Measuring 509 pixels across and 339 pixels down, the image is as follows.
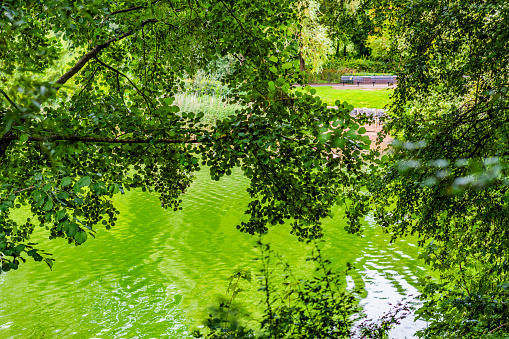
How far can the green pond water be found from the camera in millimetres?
7500

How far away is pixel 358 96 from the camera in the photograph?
27125 mm

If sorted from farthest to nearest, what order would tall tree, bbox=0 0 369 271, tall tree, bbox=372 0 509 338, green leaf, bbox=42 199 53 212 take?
tall tree, bbox=372 0 509 338, tall tree, bbox=0 0 369 271, green leaf, bbox=42 199 53 212

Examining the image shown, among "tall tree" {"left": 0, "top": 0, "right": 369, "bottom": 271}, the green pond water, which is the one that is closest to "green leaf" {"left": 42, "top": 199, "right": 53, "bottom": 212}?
"tall tree" {"left": 0, "top": 0, "right": 369, "bottom": 271}

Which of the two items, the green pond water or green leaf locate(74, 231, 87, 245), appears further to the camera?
the green pond water

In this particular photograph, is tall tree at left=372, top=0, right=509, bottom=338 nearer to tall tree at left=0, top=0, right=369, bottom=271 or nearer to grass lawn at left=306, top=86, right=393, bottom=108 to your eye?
tall tree at left=0, top=0, right=369, bottom=271

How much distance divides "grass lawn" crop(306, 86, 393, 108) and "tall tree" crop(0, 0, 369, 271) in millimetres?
19641

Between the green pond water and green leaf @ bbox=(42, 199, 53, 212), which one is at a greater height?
green leaf @ bbox=(42, 199, 53, 212)

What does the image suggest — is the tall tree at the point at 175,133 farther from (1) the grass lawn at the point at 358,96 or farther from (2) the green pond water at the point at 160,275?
(1) the grass lawn at the point at 358,96

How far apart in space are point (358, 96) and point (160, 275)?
20.7 m

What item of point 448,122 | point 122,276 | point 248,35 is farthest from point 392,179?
point 122,276

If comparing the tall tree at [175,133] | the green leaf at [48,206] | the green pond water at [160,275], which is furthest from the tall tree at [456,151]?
the green leaf at [48,206]

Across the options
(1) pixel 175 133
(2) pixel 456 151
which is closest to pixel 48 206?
(1) pixel 175 133

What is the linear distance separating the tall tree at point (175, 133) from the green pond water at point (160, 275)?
2.73m

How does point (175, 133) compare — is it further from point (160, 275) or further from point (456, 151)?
point (160, 275)
